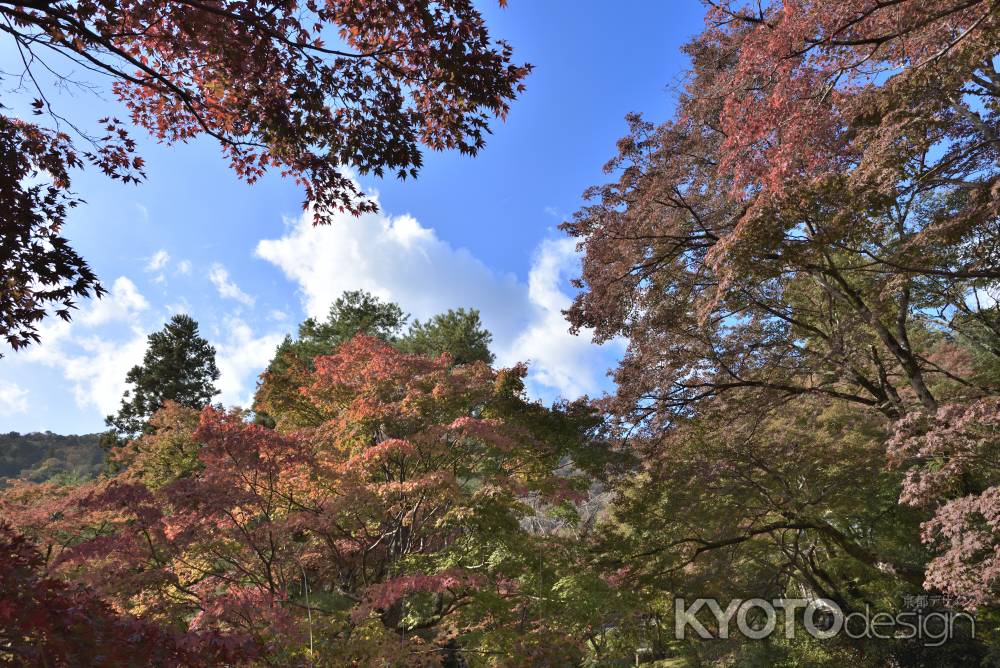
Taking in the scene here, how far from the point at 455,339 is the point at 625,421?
11999 millimetres

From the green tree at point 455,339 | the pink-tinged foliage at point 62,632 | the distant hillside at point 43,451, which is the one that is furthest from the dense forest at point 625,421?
the distant hillside at point 43,451

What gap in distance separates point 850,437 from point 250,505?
1117 cm

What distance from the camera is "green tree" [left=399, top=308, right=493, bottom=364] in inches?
773

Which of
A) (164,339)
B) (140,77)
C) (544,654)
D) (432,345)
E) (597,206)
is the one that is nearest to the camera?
(140,77)

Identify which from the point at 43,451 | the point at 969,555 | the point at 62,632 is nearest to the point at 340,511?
the point at 62,632

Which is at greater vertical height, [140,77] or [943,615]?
[140,77]

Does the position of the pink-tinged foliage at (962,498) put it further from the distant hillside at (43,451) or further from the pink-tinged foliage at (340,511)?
the distant hillside at (43,451)

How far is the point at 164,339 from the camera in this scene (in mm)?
22562

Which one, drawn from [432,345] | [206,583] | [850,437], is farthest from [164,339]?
[850,437]

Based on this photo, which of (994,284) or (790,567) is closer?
(994,284)

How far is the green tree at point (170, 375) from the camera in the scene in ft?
69.0

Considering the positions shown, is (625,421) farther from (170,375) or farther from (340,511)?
(170,375)

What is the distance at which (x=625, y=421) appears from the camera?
27.6ft

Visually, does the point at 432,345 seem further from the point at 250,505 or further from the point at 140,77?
the point at 140,77
